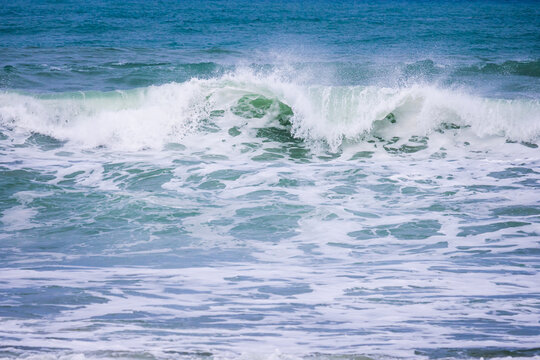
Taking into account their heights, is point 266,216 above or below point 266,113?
below

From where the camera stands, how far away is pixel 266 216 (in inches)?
261

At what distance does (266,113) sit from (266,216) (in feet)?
16.0

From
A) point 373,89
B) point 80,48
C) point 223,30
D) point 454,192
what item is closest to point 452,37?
point 223,30

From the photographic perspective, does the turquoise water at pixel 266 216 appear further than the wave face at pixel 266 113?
No

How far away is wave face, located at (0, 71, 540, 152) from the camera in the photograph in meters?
10.6

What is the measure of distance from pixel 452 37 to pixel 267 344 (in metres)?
27.0

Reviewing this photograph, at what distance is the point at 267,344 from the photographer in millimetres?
3461

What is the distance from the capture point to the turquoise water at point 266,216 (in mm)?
3671

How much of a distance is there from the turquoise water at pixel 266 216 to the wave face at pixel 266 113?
4cm

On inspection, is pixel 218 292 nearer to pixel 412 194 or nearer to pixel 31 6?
pixel 412 194

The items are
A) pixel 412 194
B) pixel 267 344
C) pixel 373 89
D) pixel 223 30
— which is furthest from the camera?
pixel 223 30

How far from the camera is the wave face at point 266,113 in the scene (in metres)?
10.6

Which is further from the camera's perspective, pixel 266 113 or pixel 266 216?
pixel 266 113

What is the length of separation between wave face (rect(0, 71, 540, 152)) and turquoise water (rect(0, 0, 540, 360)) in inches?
1.6
